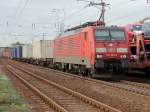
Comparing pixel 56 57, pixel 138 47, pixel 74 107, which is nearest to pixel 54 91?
pixel 74 107

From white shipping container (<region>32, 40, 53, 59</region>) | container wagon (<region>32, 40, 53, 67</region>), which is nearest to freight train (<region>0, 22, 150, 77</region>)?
container wagon (<region>32, 40, 53, 67</region>)

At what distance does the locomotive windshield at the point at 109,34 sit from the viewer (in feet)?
84.2

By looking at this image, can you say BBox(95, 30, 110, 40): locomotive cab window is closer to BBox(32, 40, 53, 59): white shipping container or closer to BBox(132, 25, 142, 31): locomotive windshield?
BBox(132, 25, 142, 31): locomotive windshield

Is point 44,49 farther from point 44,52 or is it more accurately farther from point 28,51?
point 28,51

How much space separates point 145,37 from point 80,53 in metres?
4.43

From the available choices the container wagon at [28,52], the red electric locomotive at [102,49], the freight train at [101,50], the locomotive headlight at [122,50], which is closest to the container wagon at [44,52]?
the container wagon at [28,52]

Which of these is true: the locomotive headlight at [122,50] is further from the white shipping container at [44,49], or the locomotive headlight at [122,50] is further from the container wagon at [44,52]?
the white shipping container at [44,49]

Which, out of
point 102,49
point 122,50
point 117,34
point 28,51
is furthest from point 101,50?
point 28,51

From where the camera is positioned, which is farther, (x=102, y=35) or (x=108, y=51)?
(x=102, y=35)

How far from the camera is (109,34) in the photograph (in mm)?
25922

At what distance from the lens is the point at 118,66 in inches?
995

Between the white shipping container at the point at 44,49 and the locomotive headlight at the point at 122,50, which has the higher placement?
the white shipping container at the point at 44,49

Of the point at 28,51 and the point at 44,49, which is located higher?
the point at 28,51

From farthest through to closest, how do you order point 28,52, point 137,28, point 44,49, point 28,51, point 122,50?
point 28,51, point 28,52, point 44,49, point 137,28, point 122,50
